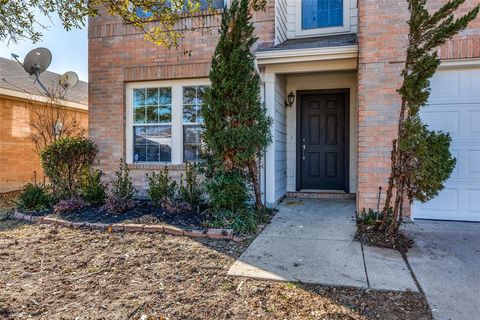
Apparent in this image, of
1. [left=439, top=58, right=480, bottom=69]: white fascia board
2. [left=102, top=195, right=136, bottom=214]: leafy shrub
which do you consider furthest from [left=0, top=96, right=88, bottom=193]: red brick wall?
[left=439, top=58, right=480, bottom=69]: white fascia board

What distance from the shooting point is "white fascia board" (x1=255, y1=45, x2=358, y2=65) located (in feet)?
18.4

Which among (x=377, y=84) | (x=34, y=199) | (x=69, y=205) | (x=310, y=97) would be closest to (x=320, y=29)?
(x=310, y=97)

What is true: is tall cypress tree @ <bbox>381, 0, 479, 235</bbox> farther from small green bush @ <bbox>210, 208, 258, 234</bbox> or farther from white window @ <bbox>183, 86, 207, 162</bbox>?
white window @ <bbox>183, 86, 207, 162</bbox>

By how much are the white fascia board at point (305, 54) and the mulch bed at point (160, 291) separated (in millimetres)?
3407

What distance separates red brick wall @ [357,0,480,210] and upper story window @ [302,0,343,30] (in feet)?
7.85

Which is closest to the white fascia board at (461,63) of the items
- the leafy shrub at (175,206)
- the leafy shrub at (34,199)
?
the leafy shrub at (175,206)

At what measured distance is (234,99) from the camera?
5090 mm

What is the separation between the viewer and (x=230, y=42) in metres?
5.08

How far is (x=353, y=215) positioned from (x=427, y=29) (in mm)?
3057

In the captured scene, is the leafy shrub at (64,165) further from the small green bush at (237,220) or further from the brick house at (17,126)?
the small green bush at (237,220)

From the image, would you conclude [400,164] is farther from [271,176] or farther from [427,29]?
[271,176]

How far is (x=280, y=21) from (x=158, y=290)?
590 cm

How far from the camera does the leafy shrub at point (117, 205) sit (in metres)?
5.80

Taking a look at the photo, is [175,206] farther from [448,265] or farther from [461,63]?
[461,63]
